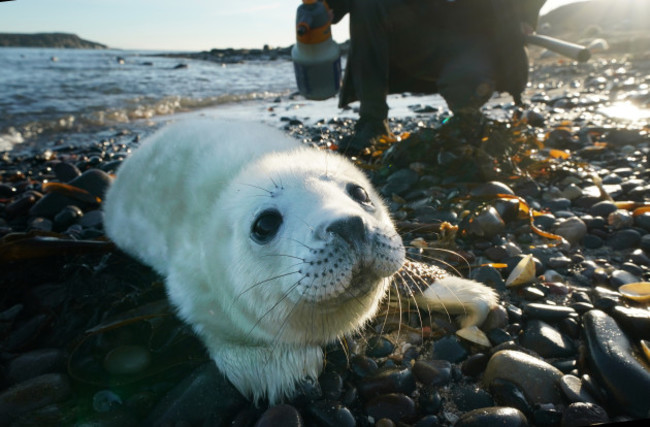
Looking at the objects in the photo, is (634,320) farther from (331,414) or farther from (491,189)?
(491,189)

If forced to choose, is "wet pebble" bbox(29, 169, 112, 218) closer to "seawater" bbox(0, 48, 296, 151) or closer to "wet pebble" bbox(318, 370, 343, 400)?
"wet pebble" bbox(318, 370, 343, 400)

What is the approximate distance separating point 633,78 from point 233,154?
9392 mm

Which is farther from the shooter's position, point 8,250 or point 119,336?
point 8,250

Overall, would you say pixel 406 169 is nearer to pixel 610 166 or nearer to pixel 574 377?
pixel 610 166

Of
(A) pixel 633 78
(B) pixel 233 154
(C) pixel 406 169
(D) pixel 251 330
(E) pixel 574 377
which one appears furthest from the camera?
(A) pixel 633 78

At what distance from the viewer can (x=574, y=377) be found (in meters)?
1.35

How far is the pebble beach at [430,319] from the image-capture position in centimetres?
136

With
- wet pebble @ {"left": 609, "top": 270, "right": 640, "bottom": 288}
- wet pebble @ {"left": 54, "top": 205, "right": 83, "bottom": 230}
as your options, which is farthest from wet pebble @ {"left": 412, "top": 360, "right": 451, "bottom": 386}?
wet pebble @ {"left": 54, "top": 205, "right": 83, "bottom": 230}

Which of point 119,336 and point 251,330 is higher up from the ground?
point 251,330

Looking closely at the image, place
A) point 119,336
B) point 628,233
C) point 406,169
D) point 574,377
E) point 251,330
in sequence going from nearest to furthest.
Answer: point 574,377
point 251,330
point 119,336
point 628,233
point 406,169

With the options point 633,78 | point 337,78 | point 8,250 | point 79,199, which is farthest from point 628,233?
point 633,78

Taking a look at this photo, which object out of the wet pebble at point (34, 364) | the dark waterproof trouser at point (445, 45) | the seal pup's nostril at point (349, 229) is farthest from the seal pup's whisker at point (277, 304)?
the dark waterproof trouser at point (445, 45)

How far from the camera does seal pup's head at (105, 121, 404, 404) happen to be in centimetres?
133

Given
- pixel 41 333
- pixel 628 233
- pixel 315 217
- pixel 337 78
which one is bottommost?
pixel 41 333
